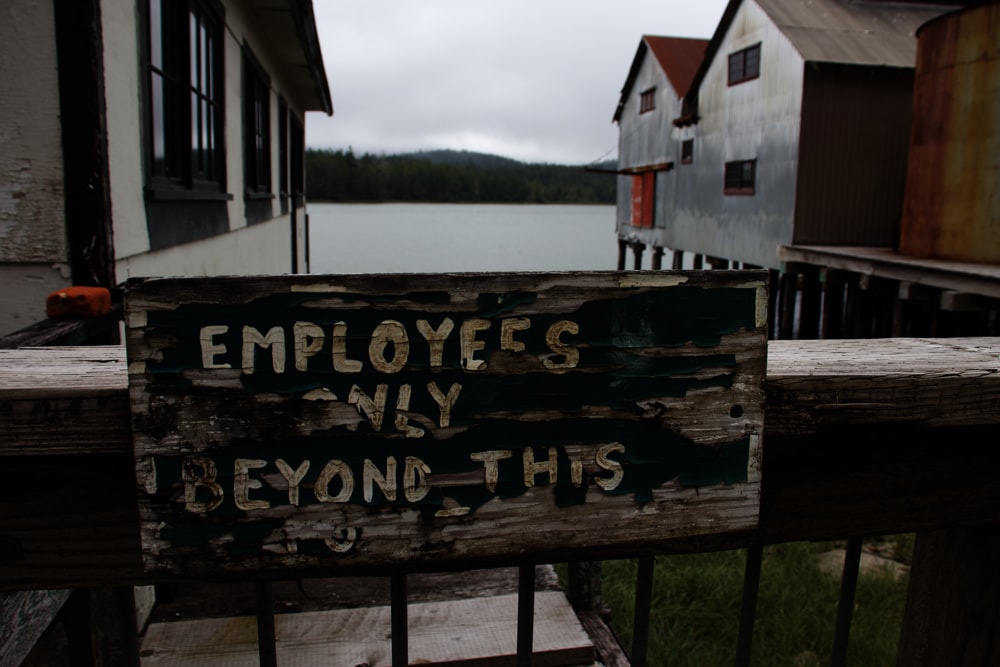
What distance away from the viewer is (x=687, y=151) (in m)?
22.4

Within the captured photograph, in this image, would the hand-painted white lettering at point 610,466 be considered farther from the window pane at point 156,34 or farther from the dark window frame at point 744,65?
the dark window frame at point 744,65

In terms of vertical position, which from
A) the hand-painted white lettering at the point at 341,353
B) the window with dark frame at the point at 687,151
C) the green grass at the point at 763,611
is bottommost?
the green grass at the point at 763,611

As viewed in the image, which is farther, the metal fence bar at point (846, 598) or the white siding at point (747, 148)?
the white siding at point (747, 148)

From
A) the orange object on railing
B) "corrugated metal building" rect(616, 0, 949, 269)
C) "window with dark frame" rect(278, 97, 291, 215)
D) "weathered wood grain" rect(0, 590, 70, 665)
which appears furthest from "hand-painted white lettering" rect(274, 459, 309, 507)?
"corrugated metal building" rect(616, 0, 949, 269)

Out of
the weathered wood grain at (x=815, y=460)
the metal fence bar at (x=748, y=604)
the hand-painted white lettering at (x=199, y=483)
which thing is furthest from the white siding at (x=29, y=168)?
the metal fence bar at (x=748, y=604)

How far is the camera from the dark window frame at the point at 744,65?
17906 mm

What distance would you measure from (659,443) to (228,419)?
1.93 ft

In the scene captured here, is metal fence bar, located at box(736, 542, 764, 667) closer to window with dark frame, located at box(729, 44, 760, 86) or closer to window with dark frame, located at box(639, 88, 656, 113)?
window with dark frame, located at box(729, 44, 760, 86)

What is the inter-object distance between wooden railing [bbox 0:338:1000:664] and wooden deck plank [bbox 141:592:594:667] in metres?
1.85

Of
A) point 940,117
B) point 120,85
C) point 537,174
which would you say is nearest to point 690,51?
point 940,117

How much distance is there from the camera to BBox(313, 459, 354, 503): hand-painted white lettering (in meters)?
1.01

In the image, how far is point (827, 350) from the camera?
4.23 feet

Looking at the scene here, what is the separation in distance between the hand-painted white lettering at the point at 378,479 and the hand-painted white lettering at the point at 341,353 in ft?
0.42

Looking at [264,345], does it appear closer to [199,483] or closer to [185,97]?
[199,483]
